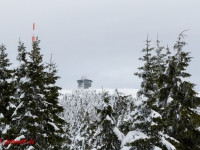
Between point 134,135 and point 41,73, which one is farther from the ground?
point 41,73

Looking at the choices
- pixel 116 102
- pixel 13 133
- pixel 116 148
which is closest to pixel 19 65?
pixel 13 133

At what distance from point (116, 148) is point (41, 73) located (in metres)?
6.12

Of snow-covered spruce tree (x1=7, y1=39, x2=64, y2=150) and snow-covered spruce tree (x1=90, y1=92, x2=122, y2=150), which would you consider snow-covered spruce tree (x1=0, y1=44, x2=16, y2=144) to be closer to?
snow-covered spruce tree (x1=7, y1=39, x2=64, y2=150)

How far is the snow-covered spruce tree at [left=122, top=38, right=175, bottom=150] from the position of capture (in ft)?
45.5

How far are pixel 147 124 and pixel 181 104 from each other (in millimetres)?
2902

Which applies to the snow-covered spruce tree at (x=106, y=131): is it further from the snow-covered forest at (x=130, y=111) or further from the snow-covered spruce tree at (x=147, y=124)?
the snow-covered spruce tree at (x=147, y=124)

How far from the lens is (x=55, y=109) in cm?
2116

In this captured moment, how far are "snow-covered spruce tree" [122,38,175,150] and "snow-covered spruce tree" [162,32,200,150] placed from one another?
1.30 metres

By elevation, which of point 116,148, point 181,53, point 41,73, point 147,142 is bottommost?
point 116,148

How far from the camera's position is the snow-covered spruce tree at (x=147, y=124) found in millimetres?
13867

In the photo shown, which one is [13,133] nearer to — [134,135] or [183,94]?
[134,135]

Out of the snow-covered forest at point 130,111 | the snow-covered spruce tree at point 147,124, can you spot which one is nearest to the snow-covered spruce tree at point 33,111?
the snow-covered forest at point 130,111

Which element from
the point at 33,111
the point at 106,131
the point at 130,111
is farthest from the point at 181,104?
the point at 33,111

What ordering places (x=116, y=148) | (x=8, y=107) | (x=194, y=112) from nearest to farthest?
1. (x=194, y=112)
2. (x=116, y=148)
3. (x=8, y=107)
